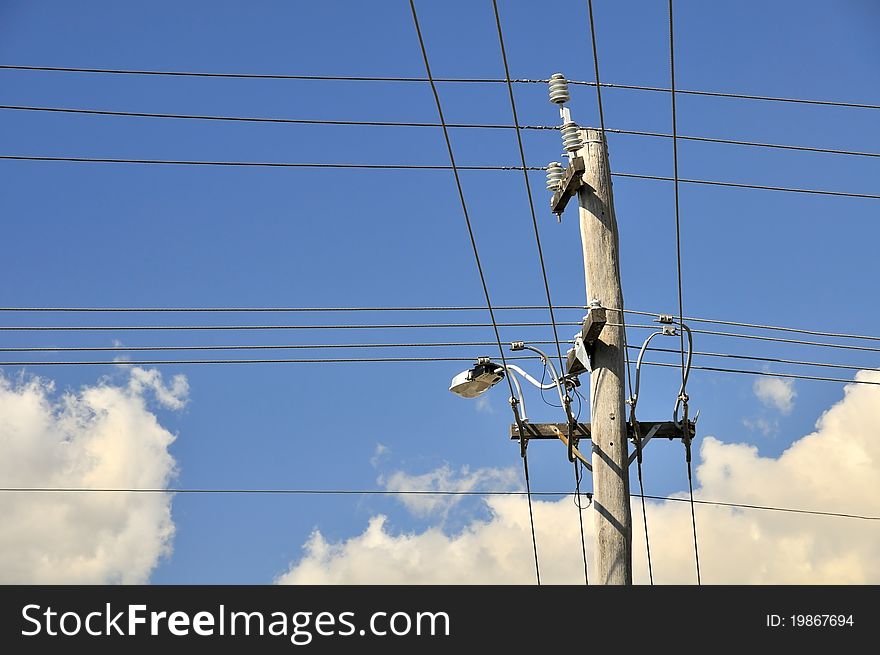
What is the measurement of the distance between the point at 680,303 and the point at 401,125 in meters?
4.41

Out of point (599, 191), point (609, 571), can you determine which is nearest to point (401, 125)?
point (599, 191)

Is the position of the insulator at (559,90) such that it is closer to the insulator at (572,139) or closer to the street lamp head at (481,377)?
the insulator at (572,139)

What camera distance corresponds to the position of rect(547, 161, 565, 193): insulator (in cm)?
1066

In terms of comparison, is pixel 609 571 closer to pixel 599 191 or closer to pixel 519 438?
pixel 519 438

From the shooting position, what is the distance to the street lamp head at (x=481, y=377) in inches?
411

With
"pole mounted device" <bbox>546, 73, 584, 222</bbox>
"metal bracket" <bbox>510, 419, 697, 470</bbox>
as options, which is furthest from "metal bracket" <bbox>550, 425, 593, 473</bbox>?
"pole mounted device" <bbox>546, 73, 584, 222</bbox>

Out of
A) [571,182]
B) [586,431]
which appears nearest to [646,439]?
[586,431]

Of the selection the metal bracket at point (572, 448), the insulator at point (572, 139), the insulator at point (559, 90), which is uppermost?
the insulator at point (559, 90)

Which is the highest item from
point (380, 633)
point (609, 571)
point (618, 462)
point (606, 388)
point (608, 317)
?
point (608, 317)

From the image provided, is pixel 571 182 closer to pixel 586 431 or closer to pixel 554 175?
pixel 554 175

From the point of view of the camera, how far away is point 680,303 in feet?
34.0

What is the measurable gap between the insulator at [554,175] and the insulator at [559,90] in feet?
2.21

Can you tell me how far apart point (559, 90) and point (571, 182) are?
105 centimetres

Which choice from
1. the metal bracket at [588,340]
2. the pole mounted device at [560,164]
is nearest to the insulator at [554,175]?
the pole mounted device at [560,164]
